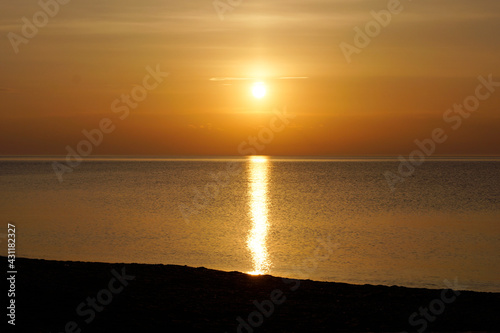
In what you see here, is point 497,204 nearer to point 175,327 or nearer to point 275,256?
point 275,256

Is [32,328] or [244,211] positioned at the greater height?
[244,211]

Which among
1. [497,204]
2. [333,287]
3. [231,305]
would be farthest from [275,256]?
[497,204]

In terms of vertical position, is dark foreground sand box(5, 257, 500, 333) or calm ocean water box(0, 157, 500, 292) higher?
calm ocean water box(0, 157, 500, 292)

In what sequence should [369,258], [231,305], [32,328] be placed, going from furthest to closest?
1. [369,258]
2. [231,305]
3. [32,328]

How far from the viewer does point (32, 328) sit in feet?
35.8

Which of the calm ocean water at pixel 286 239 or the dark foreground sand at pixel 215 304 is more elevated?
the calm ocean water at pixel 286 239

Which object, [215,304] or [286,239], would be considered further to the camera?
[286,239]

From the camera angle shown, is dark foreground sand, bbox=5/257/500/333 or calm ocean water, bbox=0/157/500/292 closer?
dark foreground sand, bbox=5/257/500/333

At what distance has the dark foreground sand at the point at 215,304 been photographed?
38.7ft

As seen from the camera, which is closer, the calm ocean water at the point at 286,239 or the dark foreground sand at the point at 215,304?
the dark foreground sand at the point at 215,304

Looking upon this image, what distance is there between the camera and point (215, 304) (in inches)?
533

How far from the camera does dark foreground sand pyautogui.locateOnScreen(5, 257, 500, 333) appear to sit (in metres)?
11.8

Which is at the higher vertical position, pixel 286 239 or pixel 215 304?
pixel 286 239

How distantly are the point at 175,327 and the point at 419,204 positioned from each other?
57.7 meters
